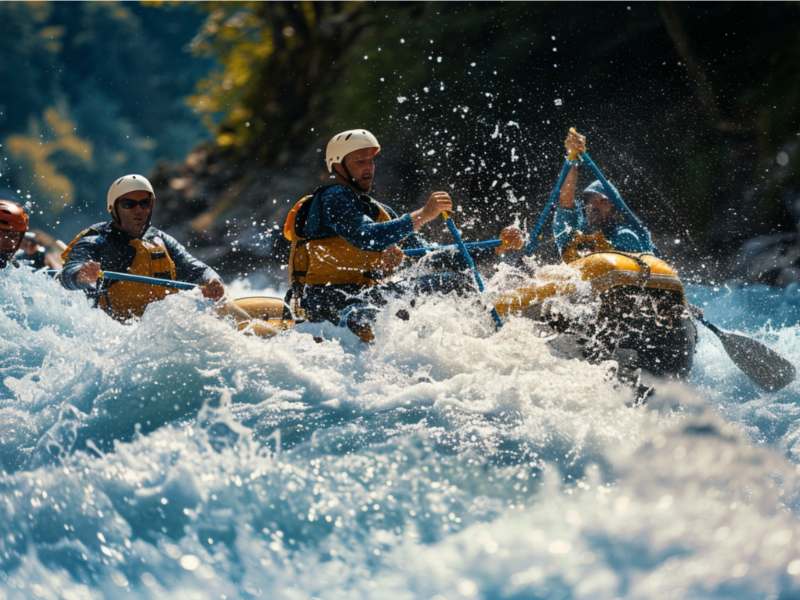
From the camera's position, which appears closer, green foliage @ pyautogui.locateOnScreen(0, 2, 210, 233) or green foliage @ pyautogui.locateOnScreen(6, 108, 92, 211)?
green foliage @ pyautogui.locateOnScreen(0, 2, 210, 233)

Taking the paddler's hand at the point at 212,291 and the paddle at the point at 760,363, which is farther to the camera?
the paddle at the point at 760,363

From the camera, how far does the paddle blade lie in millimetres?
5977

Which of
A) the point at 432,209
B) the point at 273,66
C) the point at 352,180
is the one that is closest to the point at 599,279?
the point at 432,209

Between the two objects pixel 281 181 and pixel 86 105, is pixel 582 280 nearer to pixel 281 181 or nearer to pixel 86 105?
pixel 281 181

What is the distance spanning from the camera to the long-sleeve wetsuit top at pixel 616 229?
6160 mm

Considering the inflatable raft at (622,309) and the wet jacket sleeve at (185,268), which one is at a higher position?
the wet jacket sleeve at (185,268)

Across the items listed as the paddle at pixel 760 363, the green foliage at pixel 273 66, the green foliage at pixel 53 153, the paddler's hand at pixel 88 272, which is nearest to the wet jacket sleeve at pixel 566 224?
the paddle at pixel 760 363

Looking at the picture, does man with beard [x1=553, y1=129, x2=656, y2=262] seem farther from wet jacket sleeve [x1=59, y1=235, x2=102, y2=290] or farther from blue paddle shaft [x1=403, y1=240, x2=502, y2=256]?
wet jacket sleeve [x1=59, y1=235, x2=102, y2=290]

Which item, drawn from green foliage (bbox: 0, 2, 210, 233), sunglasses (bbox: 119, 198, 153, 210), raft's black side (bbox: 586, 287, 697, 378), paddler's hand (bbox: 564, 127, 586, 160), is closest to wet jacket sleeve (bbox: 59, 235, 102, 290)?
sunglasses (bbox: 119, 198, 153, 210)

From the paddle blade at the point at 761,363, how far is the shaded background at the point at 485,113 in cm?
418

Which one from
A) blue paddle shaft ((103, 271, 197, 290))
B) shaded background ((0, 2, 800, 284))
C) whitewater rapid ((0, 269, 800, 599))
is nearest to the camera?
whitewater rapid ((0, 269, 800, 599))

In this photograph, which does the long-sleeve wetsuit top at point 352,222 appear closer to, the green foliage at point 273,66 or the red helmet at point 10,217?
the red helmet at point 10,217

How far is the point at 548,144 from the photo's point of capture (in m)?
11.0

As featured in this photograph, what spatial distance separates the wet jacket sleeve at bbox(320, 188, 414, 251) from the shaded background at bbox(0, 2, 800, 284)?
5.82 metres
